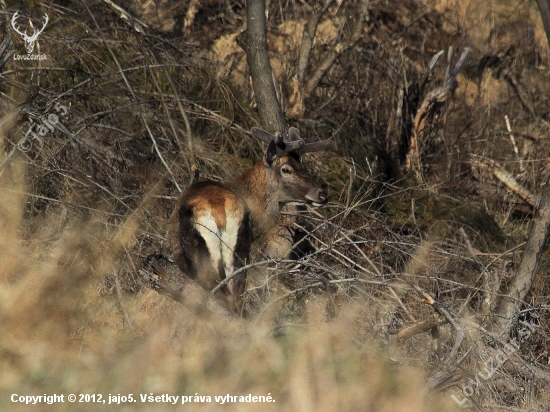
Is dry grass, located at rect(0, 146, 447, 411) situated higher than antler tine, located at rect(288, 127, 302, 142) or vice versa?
antler tine, located at rect(288, 127, 302, 142)

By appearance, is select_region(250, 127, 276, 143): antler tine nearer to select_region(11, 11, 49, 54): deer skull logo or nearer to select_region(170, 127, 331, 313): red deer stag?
select_region(170, 127, 331, 313): red deer stag

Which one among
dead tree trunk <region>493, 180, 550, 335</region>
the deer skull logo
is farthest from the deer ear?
the deer skull logo

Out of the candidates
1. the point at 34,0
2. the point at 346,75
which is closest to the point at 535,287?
the point at 346,75

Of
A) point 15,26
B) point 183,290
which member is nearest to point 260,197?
point 183,290

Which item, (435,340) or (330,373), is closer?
(330,373)

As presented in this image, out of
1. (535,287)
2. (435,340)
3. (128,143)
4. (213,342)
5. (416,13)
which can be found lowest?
(535,287)

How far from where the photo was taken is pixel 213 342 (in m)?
5.12

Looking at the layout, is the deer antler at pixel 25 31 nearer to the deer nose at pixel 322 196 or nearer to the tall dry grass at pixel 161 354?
the tall dry grass at pixel 161 354

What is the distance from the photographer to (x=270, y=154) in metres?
8.05

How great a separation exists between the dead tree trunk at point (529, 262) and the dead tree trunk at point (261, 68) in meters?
2.80

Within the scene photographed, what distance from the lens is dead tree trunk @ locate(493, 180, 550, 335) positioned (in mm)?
7367

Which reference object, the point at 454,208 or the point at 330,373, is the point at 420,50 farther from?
the point at 330,373

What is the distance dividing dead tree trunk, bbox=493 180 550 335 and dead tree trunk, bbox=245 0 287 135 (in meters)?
2.80

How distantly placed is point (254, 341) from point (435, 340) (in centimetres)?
172
